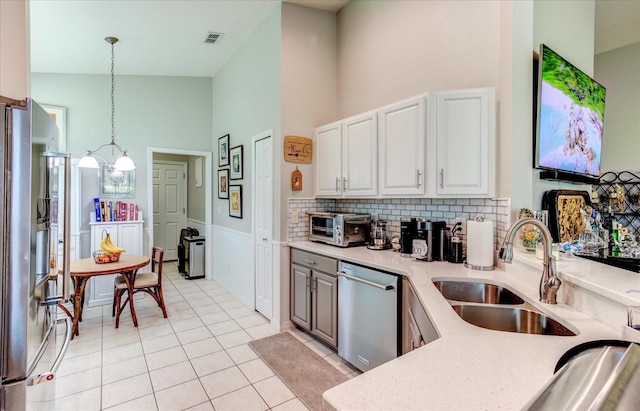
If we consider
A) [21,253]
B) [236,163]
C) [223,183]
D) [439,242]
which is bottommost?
[439,242]

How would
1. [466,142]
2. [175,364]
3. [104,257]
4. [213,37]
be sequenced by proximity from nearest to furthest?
[466,142]
[175,364]
[104,257]
[213,37]

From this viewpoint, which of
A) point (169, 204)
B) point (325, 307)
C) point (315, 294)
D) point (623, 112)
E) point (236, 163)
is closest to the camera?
point (325, 307)

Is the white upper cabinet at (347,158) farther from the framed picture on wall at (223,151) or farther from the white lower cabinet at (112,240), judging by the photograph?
the white lower cabinet at (112,240)

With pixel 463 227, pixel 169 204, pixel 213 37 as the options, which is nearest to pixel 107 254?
pixel 213 37

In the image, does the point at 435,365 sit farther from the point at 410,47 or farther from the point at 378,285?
the point at 410,47

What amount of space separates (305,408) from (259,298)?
6.10 feet

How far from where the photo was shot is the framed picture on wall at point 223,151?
4.79m

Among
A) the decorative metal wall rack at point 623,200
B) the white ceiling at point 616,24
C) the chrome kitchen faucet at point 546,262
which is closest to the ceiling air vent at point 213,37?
the chrome kitchen faucet at point 546,262

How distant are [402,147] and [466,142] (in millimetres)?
492

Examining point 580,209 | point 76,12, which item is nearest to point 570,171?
point 580,209

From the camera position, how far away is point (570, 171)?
8.34 ft

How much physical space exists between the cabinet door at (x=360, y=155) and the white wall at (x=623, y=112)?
121 inches

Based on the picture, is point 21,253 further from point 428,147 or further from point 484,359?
point 428,147

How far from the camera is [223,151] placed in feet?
16.2
